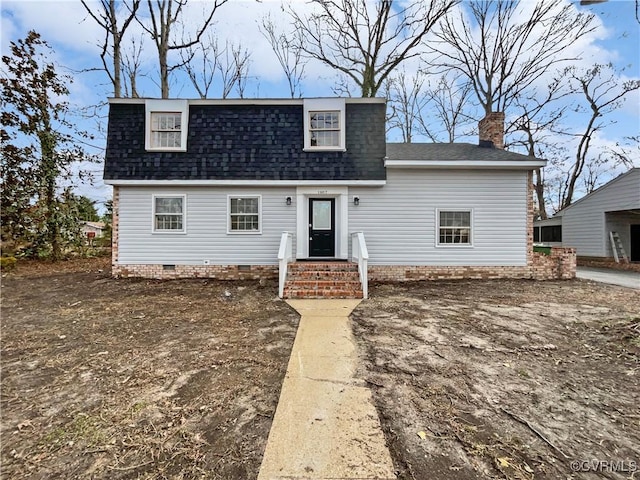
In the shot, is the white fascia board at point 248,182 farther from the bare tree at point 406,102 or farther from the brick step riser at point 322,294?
the bare tree at point 406,102

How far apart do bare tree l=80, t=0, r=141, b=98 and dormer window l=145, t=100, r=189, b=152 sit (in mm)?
6816

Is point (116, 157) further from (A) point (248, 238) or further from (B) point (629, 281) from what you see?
(B) point (629, 281)

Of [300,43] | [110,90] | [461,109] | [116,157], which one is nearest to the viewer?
[116,157]

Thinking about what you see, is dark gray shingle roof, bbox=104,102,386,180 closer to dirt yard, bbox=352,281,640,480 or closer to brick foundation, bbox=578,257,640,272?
dirt yard, bbox=352,281,640,480

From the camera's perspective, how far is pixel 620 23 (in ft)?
34.0

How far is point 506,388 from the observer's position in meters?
3.03

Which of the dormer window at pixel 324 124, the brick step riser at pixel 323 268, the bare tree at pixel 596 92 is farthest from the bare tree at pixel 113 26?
the bare tree at pixel 596 92

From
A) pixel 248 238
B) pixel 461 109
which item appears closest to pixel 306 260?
pixel 248 238

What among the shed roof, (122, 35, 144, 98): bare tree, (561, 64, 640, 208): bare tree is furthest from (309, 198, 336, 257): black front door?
(561, 64, 640, 208): bare tree

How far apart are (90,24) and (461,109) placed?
20.6m

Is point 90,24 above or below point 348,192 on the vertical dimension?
above

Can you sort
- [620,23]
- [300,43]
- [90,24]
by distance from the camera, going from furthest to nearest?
[300,43] < [90,24] < [620,23]

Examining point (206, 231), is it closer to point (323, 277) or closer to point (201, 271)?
point (201, 271)

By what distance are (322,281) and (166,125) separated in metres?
6.70
